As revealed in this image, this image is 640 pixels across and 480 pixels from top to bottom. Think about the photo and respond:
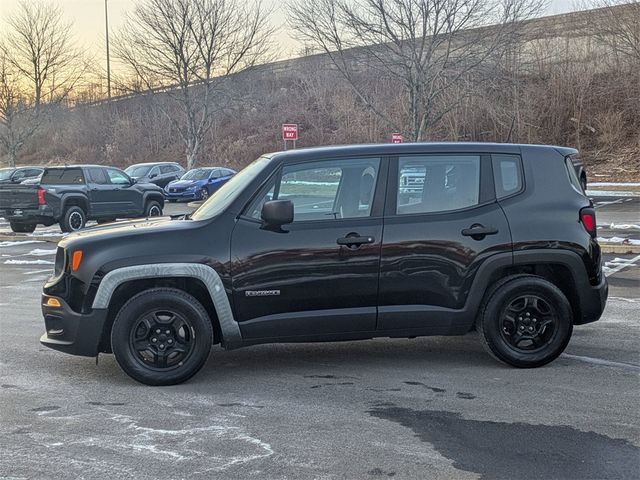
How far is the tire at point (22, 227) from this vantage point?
19641 millimetres

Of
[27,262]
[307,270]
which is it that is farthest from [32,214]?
[307,270]

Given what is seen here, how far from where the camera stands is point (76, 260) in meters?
5.83

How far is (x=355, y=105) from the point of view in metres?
48.4

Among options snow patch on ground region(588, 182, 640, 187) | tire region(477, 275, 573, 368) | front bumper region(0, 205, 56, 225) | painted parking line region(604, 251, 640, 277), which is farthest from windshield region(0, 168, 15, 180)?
tire region(477, 275, 573, 368)

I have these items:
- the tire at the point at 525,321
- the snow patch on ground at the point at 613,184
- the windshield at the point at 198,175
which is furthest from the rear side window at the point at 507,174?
the snow patch on ground at the point at 613,184

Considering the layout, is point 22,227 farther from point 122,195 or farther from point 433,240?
point 433,240

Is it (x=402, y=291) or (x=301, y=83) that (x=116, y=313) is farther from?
(x=301, y=83)

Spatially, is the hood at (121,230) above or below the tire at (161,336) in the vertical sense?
above

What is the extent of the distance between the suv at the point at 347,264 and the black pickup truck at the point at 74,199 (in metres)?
13.7

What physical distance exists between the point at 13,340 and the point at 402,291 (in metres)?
3.87

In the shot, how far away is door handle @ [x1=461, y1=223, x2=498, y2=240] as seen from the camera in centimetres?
603

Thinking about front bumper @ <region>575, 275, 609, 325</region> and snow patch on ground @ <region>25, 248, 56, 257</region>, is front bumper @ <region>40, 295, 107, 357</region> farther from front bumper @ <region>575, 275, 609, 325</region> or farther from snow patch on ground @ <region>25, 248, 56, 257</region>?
snow patch on ground @ <region>25, 248, 56, 257</region>

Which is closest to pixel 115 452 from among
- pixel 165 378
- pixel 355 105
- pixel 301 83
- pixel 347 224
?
pixel 165 378

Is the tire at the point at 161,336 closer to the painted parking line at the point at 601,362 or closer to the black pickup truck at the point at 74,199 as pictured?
the painted parking line at the point at 601,362
